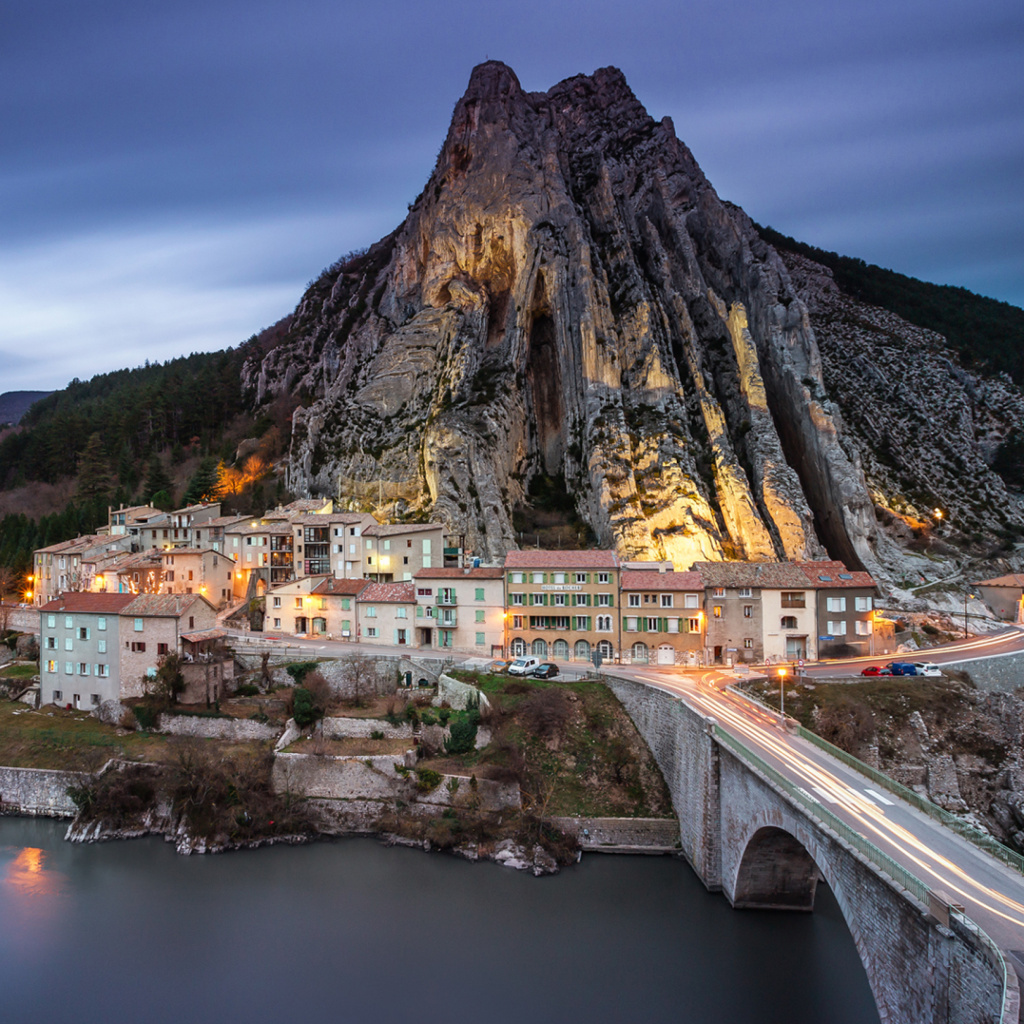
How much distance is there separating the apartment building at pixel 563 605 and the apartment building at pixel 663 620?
92cm

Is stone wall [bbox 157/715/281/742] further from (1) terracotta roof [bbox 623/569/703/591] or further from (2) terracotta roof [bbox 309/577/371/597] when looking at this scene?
(1) terracotta roof [bbox 623/569/703/591]

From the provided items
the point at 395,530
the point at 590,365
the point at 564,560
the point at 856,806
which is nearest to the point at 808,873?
the point at 856,806

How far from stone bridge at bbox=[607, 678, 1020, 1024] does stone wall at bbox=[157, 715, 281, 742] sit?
61.3 ft

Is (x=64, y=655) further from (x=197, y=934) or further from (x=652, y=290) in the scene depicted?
(x=652, y=290)

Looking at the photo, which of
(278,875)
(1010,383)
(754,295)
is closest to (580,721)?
(278,875)

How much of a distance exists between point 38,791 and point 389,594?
22262 mm

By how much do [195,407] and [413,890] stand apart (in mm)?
93254

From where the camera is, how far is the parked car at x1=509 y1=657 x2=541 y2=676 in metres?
41.0

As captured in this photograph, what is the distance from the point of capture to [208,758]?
3550 centimetres

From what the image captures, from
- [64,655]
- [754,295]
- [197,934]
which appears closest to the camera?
[197,934]

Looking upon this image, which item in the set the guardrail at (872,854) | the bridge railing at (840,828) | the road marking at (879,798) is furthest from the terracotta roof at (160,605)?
the road marking at (879,798)

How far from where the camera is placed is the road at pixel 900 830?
48.1ft

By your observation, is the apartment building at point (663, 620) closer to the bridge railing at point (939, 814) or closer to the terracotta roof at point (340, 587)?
the bridge railing at point (939, 814)

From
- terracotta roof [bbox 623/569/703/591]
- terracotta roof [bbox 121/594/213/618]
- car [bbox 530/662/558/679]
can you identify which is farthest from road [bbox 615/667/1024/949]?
terracotta roof [bbox 121/594/213/618]
